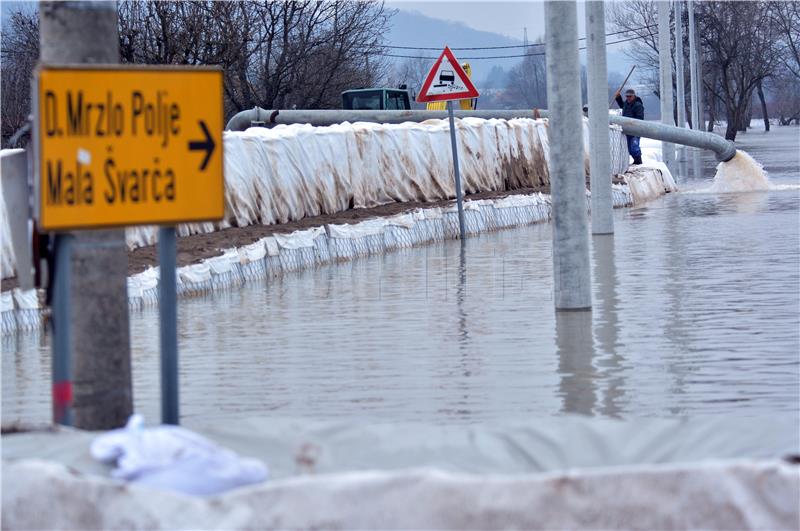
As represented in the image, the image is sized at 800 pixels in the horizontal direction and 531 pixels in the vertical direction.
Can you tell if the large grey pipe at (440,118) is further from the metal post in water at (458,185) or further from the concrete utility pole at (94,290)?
the concrete utility pole at (94,290)

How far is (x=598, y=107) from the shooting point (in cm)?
1596

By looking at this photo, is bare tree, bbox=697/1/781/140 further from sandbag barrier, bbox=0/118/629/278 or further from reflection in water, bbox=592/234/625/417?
reflection in water, bbox=592/234/625/417

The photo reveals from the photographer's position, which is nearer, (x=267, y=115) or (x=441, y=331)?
(x=441, y=331)

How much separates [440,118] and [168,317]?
22.0m

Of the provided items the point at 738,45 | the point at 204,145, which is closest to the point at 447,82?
the point at 204,145

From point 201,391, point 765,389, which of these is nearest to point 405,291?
point 201,391

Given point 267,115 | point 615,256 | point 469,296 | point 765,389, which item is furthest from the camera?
point 267,115

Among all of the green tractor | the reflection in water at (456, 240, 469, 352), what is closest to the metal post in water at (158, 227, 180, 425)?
the reflection in water at (456, 240, 469, 352)

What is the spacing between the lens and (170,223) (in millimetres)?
4906

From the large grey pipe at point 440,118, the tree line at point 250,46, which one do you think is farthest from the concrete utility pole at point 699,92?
the large grey pipe at point 440,118

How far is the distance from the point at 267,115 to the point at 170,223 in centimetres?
2330

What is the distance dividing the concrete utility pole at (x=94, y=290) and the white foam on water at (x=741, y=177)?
21.3 m

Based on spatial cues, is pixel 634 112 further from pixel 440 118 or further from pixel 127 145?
pixel 127 145

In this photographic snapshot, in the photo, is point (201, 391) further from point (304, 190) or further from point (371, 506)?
point (304, 190)
